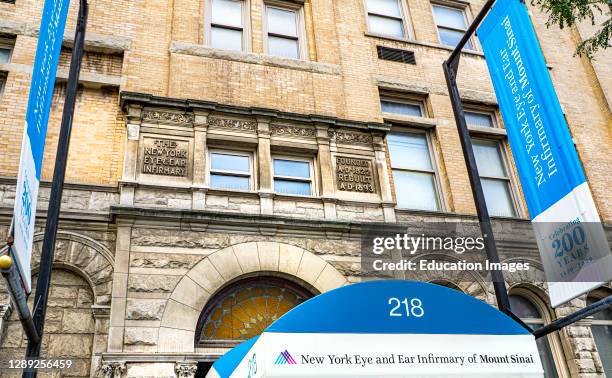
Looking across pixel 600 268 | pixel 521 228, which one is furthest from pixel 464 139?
pixel 521 228

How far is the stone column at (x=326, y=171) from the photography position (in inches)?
431

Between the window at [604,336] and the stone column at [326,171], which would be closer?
the stone column at [326,171]

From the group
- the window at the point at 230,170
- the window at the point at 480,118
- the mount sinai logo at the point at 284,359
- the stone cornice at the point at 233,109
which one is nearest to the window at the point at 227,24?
the stone cornice at the point at 233,109

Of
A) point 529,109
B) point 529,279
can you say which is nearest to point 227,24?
point 529,109

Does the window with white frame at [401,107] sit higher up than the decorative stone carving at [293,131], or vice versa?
the window with white frame at [401,107]

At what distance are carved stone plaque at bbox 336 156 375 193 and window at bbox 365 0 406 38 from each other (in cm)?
484

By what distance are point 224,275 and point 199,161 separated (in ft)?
7.85

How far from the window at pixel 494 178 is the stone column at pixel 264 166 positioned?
559cm

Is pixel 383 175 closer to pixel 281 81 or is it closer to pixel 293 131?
pixel 293 131

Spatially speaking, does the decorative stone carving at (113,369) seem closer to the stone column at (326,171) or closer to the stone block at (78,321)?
the stone block at (78,321)

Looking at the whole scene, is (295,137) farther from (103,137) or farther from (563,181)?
(563,181)

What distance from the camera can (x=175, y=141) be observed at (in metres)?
10.7

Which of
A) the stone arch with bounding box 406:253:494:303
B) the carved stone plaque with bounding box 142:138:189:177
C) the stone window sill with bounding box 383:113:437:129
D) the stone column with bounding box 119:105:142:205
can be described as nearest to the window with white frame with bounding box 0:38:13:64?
the stone column with bounding box 119:105:142:205

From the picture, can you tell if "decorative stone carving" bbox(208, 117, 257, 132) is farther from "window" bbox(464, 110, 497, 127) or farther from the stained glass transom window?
"window" bbox(464, 110, 497, 127)
